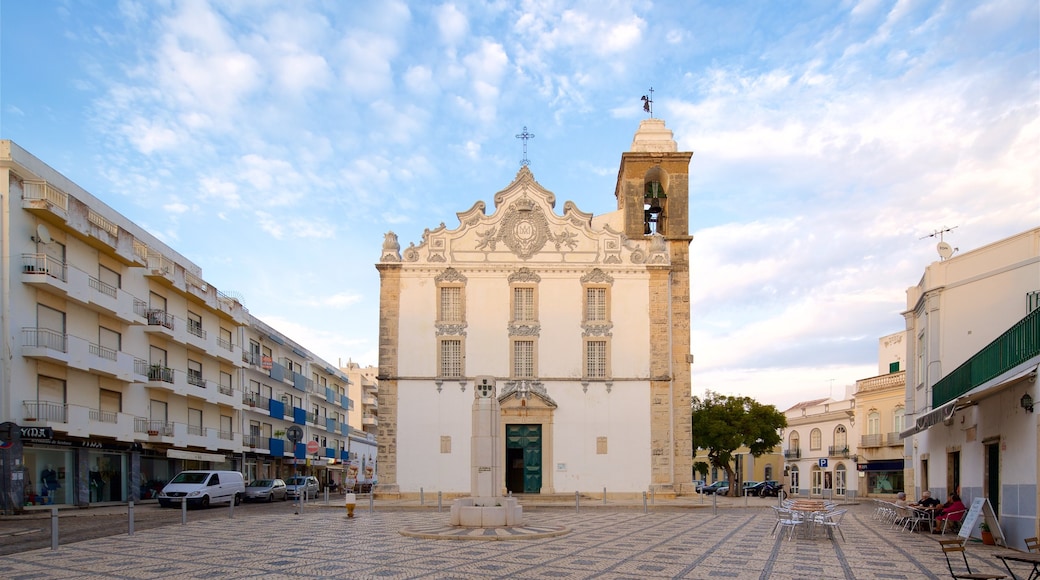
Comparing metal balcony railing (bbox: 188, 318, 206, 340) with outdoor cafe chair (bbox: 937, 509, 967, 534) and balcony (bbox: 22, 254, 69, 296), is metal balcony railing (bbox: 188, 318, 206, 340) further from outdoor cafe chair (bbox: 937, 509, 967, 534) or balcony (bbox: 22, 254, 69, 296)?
outdoor cafe chair (bbox: 937, 509, 967, 534)

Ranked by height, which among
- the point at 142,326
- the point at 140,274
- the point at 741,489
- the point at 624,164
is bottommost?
the point at 741,489

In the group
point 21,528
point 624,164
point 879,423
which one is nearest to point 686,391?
point 624,164

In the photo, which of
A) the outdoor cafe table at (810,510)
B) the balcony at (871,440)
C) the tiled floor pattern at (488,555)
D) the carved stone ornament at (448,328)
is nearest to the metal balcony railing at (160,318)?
the carved stone ornament at (448,328)

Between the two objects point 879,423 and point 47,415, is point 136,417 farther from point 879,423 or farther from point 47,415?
point 879,423

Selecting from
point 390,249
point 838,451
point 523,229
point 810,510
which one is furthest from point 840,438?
point 810,510

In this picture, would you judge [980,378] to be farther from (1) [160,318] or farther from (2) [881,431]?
(2) [881,431]

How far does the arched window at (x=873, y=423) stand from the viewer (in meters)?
47.9

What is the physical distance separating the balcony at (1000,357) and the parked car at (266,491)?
26.1 m

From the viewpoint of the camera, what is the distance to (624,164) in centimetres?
3744

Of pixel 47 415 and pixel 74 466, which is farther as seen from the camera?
pixel 74 466

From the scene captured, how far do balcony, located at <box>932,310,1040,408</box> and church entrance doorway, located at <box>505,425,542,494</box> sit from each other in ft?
52.4

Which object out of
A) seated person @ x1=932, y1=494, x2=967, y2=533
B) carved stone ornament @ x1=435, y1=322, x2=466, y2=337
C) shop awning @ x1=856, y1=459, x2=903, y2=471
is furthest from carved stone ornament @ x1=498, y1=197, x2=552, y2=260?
Answer: shop awning @ x1=856, y1=459, x2=903, y2=471

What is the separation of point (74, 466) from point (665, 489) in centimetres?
2155

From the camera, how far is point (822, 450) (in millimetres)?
54906
